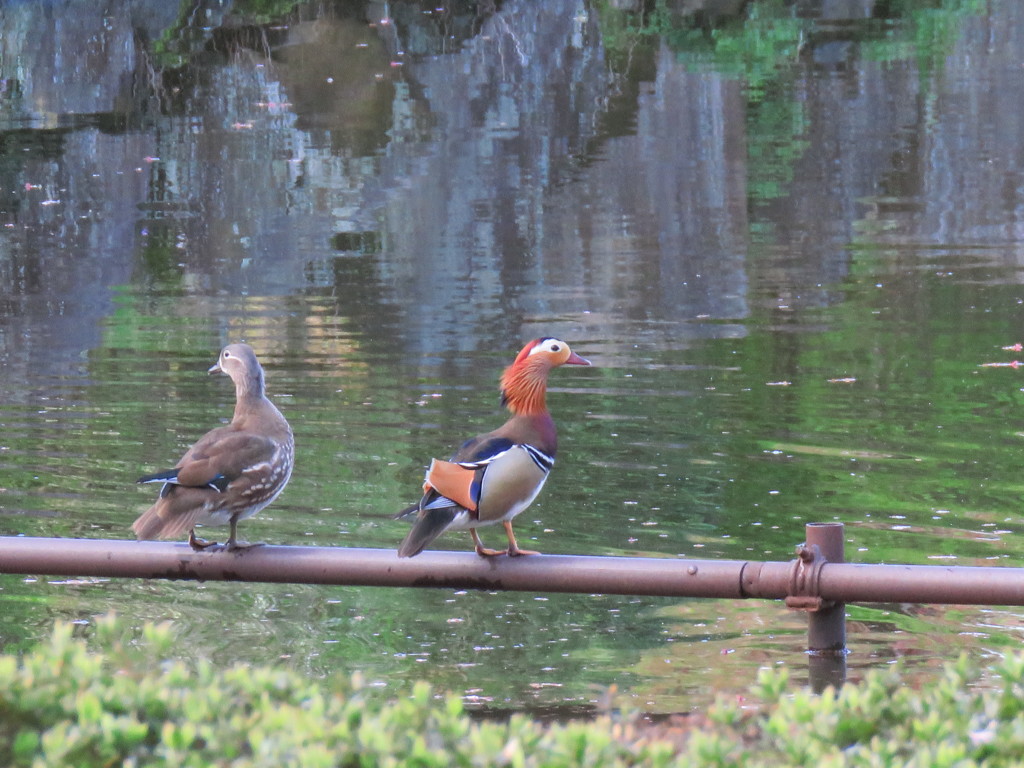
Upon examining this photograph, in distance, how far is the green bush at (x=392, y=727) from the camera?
107 inches

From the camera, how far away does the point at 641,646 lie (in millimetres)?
6379

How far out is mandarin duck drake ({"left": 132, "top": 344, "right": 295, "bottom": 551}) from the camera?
4.81 m

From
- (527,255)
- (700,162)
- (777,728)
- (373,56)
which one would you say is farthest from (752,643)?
(373,56)

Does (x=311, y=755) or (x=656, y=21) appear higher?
(x=656, y=21)

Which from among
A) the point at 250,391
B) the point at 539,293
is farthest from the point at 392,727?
the point at 539,293

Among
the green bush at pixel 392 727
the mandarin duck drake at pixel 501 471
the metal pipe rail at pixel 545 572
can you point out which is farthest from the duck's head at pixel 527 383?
the green bush at pixel 392 727

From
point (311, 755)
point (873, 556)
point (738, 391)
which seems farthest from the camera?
point (738, 391)

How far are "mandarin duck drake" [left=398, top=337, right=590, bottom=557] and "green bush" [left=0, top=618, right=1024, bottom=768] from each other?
1.42 meters

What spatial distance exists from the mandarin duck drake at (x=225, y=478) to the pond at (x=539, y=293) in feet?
4.18

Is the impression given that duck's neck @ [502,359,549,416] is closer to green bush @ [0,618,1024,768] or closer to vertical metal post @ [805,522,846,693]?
vertical metal post @ [805,522,846,693]

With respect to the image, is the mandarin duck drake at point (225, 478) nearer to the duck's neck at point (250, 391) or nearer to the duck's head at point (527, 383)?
the duck's neck at point (250, 391)

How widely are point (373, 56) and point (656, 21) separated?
481cm

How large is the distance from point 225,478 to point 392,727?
220 cm

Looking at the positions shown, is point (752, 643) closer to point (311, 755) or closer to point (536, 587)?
point (536, 587)
